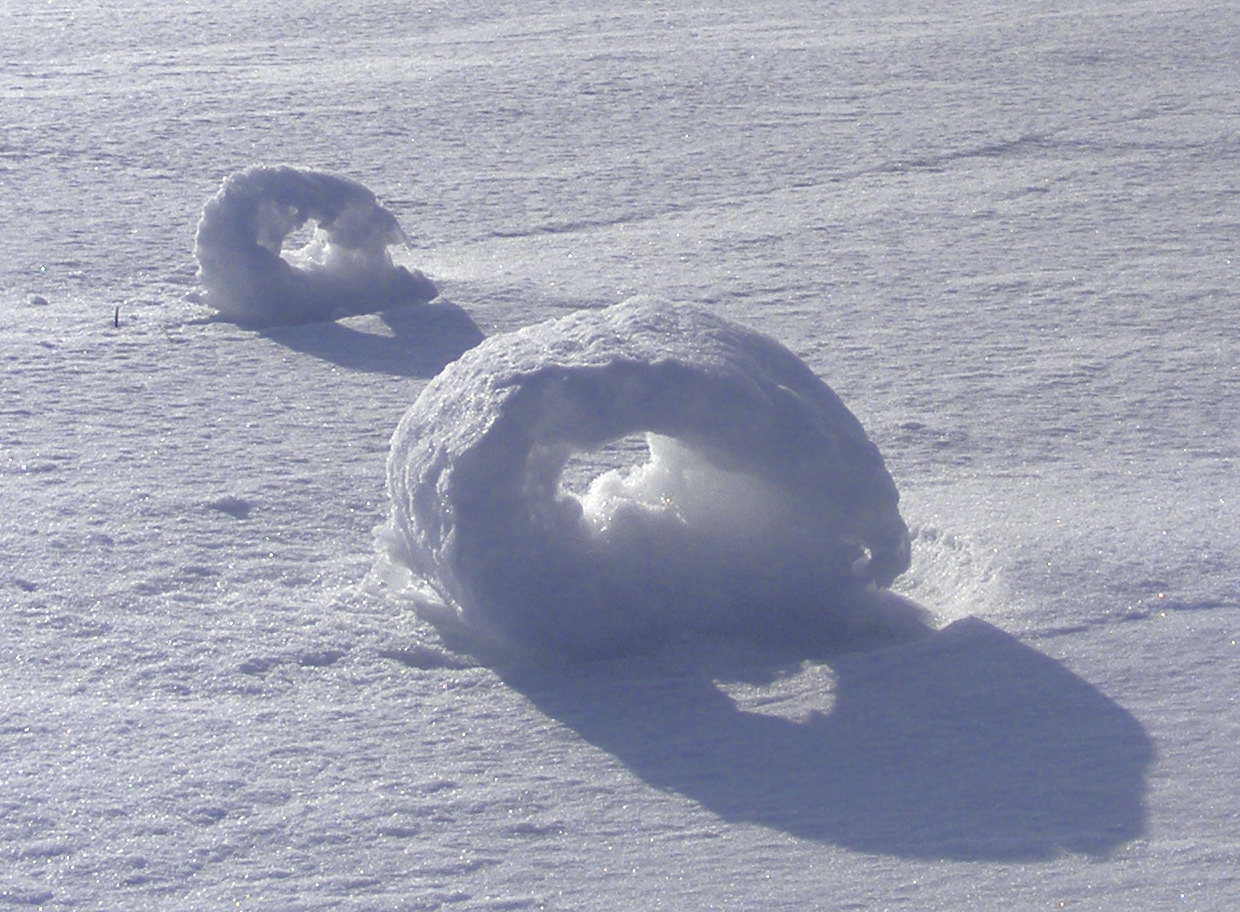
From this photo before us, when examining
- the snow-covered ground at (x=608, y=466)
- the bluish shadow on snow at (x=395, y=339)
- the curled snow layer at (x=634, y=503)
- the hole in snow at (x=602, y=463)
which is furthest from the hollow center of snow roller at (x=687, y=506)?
the bluish shadow on snow at (x=395, y=339)

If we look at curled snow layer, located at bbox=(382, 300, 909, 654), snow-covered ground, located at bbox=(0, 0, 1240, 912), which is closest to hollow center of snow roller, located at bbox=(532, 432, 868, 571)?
curled snow layer, located at bbox=(382, 300, 909, 654)

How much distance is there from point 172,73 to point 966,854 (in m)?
7.68

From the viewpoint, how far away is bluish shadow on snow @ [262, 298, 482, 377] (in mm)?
4285

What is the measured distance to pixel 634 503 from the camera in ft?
9.13

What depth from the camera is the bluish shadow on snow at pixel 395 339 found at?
429 centimetres

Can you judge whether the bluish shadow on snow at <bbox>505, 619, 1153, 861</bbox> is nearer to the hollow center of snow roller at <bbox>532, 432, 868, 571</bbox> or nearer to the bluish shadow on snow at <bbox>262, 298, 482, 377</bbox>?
the hollow center of snow roller at <bbox>532, 432, 868, 571</bbox>

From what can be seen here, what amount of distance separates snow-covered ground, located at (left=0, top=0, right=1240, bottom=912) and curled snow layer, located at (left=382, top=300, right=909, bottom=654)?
0.13 metres

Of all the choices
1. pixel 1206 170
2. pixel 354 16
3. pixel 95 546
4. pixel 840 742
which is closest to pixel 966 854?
pixel 840 742

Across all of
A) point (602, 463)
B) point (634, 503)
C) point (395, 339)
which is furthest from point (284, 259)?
point (634, 503)

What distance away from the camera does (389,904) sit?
193 cm

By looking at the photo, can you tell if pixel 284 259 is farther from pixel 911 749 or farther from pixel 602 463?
pixel 911 749

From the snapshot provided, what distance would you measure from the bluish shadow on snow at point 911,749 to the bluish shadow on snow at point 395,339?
193 centimetres

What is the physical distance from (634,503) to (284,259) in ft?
8.41

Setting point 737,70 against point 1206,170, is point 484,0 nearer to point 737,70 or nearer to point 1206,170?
point 737,70
